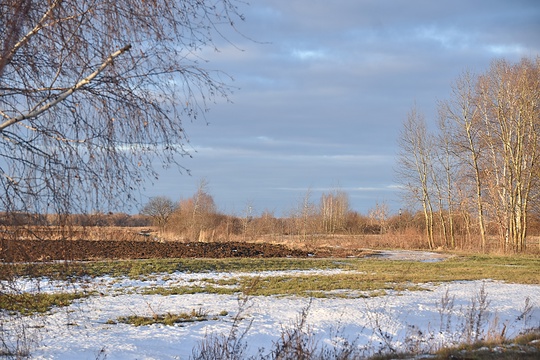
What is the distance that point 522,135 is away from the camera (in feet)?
95.9

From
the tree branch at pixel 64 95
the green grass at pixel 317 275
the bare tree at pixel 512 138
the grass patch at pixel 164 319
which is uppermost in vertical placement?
the bare tree at pixel 512 138

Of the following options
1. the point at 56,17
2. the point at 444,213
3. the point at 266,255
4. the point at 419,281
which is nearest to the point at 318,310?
the point at 419,281

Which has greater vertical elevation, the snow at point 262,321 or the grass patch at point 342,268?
the grass patch at point 342,268

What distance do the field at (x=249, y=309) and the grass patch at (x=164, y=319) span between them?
0.03 metres

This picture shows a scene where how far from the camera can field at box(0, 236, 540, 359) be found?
188 inches

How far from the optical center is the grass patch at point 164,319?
855 cm

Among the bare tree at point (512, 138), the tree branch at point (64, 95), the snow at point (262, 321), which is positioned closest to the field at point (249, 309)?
the snow at point (262, 321)

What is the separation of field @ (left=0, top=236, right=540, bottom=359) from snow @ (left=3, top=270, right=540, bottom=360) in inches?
1.1

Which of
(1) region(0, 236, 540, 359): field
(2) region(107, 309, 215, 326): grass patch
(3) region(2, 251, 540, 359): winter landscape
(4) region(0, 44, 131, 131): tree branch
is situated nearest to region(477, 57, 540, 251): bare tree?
(1) region(0, 236, 540, 359): field

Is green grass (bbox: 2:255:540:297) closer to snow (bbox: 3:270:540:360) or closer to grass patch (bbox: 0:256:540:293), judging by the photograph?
grass patch (bbox: 0:256:540:293)

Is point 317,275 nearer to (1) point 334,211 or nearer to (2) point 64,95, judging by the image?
(2) point 64,95

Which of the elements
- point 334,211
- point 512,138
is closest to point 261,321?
point 512,138

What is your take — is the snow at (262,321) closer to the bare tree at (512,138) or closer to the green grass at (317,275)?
the green grass at (317,275)

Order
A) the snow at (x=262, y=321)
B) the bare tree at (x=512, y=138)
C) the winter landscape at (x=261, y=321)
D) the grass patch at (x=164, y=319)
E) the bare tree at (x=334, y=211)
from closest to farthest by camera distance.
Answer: the winter landscape at (x=261, y=321) → the snow at (x=262, y=321) → the grass patch at (x=164, y=319) → the bare tree at (x=512, y=138) → the bare tree at (x=334, y=211)
